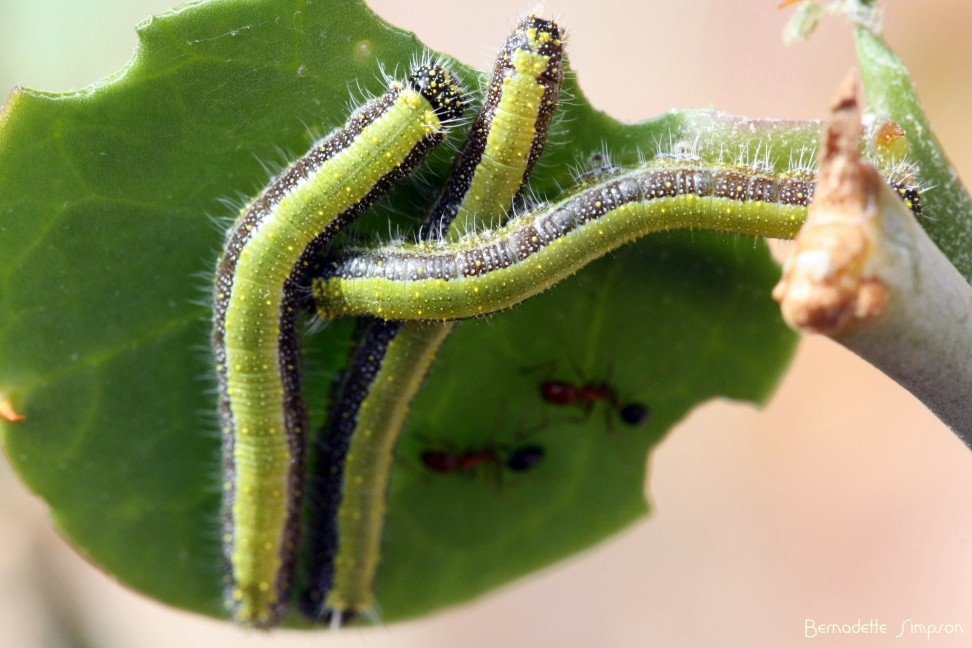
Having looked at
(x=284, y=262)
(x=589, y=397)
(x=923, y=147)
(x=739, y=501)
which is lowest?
(x=923, y=147)

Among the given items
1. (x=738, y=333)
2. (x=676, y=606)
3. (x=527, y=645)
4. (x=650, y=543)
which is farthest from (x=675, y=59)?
(x=527, y=645)

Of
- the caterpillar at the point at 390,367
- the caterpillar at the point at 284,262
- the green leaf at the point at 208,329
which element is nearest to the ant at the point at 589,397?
the green leaf at the point at 208,329

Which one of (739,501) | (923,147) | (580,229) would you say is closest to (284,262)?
(580,229)

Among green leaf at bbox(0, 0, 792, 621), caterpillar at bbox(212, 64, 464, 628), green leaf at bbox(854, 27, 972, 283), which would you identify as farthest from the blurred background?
green leaf at bbox(854, 27, 972, 283)

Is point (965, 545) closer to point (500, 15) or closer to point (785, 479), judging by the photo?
point (785, 479)

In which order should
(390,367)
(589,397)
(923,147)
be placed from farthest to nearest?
(589,397) → (390,367) → (923,147)

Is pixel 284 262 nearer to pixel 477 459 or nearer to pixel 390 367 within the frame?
pixel 390 367

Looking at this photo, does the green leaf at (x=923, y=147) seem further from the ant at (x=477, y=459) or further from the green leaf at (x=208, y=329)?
the ant at (x=477, y=459)
